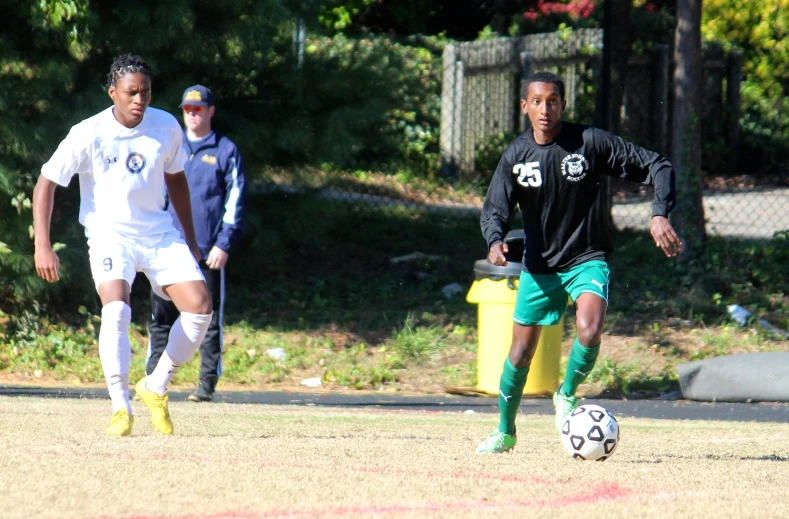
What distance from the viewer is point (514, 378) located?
5.83 m

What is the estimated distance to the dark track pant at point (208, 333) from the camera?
834 centimetres

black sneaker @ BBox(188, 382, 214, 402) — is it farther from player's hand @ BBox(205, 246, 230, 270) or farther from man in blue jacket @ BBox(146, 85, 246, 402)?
player's hand @ BBox(205, 246, 230, 270)

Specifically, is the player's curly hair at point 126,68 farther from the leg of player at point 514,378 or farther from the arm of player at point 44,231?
the leg of player at point 514,378

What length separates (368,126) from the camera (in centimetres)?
1150

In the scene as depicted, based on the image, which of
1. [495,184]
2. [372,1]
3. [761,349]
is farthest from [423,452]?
[372,1]

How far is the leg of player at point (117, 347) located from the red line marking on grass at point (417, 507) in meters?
2.01

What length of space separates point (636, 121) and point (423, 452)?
1332cm

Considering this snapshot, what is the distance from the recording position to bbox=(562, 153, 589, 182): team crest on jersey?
5641 mm

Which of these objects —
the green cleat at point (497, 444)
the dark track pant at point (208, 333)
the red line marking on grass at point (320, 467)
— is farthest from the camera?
the dark track pant at point (208, 333)

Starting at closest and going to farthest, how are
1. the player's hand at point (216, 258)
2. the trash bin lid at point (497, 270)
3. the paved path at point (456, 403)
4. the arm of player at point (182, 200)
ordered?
the arm of player at point (182, 200), the player's hand at point (216, 258), the paved path at point (456, 403), the trash bin lid at point (497, 270)

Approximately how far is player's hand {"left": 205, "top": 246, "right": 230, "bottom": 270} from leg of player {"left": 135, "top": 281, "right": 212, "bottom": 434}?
75.2 inches

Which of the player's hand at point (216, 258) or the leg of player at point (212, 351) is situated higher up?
the player's hand at point (216, 258)

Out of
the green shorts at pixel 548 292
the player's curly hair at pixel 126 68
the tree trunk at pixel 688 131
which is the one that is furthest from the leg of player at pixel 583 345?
the tree trunk at pixel 688 131

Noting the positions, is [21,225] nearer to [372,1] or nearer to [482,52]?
[482,52]
